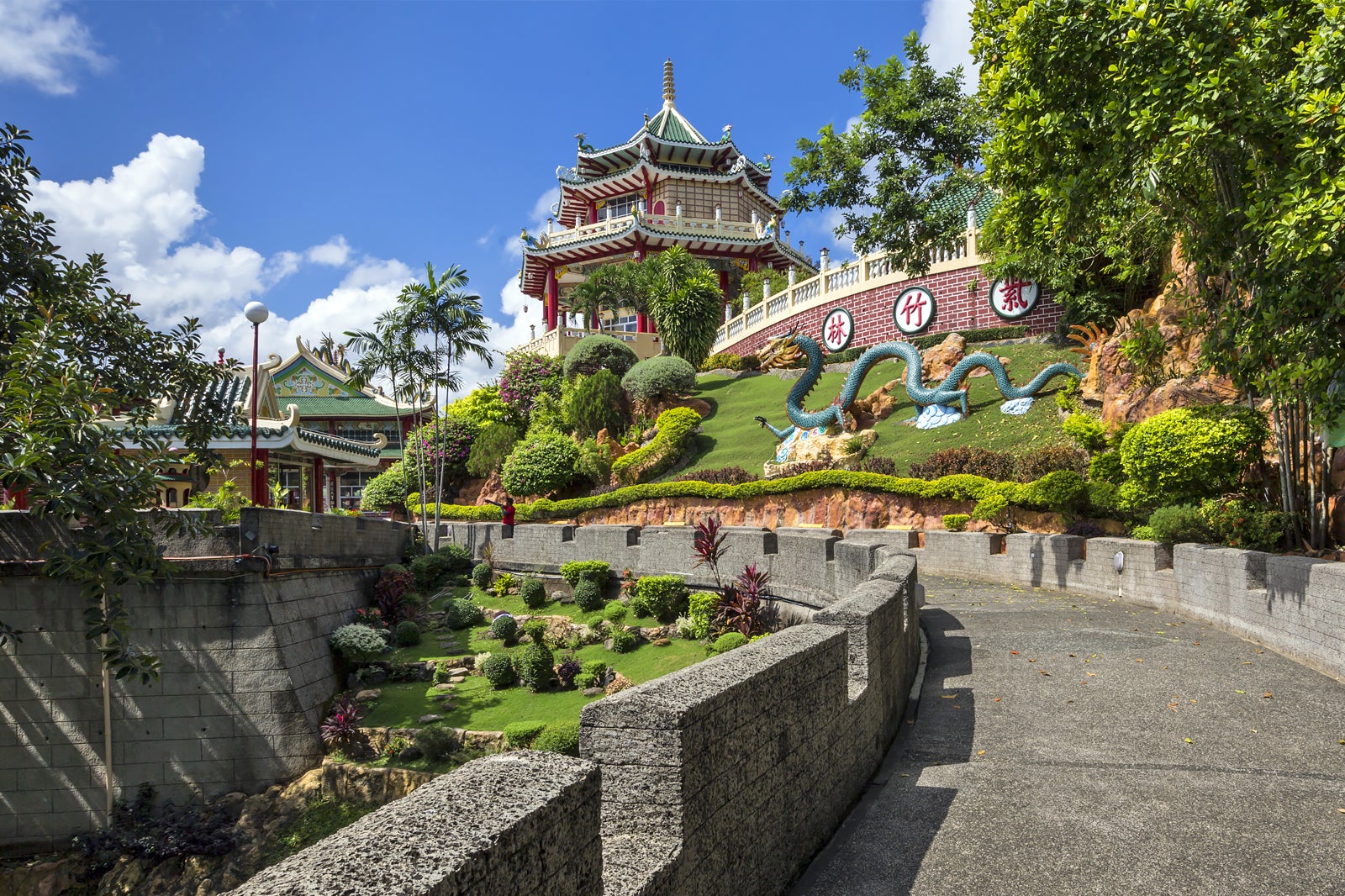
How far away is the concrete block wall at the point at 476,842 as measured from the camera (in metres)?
1.85

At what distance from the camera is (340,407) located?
42.1 metres

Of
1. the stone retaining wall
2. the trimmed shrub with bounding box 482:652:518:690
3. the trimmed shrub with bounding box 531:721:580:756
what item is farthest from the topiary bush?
the trimmed shrub with bounding box 482:652:518:690

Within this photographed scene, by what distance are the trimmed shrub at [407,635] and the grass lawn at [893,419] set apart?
37.0 feet

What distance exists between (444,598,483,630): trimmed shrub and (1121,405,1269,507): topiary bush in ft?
45.4

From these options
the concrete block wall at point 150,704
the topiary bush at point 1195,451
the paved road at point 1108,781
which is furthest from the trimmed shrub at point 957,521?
the concrete block wall at point 150,704

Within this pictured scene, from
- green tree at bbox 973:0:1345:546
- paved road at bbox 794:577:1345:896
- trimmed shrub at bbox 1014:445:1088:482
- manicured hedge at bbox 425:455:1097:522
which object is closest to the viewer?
paved road at bbox 794:577:1345:896

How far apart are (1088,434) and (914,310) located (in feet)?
49.9

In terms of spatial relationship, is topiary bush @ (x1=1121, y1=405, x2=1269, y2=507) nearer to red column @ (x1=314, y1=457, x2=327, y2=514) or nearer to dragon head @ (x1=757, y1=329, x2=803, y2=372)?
red column @ (x1=314, y1=457, x2=327, y2=514)

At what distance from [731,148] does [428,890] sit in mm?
54342

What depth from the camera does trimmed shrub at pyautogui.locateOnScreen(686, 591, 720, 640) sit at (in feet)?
48.5

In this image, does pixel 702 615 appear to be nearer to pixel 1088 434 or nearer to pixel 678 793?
pixel 1088 434

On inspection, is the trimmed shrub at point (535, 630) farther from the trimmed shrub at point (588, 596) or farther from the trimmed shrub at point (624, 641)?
the trimmed shrub at point (624, 641)

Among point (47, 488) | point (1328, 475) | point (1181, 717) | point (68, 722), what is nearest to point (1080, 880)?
point (1181, 717)

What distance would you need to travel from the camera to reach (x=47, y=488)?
9.02 meters
